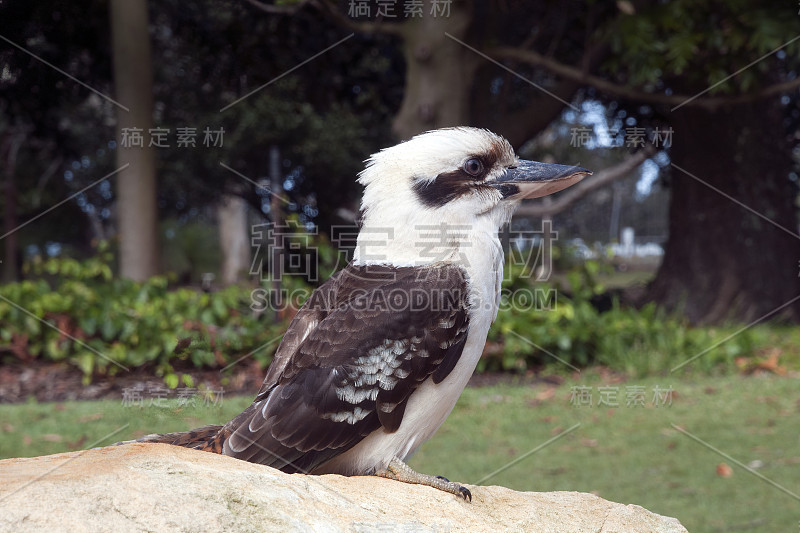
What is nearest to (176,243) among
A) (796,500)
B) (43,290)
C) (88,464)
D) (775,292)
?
(43,290)

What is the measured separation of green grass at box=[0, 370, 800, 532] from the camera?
9.40ft

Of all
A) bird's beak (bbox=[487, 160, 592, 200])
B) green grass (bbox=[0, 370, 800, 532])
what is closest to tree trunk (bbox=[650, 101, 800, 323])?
green grass (bbox=[0, 370, 800, 532])

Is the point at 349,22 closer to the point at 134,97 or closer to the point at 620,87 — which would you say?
the point at 134,97

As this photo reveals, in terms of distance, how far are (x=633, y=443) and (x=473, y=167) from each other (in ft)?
8.61

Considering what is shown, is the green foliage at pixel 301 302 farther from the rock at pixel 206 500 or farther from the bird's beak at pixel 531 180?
the bird's beak at pixel 531 180

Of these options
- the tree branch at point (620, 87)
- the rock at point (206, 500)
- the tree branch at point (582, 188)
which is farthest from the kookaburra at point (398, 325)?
the tree branch at point (582, 188)

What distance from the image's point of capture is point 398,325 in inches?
65.0

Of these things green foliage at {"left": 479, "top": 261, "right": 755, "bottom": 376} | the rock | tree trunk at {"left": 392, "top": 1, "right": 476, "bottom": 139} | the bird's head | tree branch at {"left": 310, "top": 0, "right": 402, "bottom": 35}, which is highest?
tree branch at {"left": 310, "top": 0, "right": 402, "bottom": 35}

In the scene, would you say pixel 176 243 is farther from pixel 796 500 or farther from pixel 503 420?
pixel 796 500

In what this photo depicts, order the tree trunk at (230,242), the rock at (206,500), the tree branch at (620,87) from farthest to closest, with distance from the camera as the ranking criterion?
the tree trunk at (230,242), the tree branch at (620,87), the rock at (206,500)

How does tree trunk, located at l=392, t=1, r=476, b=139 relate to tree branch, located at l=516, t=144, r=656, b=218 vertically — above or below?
above

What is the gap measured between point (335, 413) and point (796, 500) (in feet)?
7.79

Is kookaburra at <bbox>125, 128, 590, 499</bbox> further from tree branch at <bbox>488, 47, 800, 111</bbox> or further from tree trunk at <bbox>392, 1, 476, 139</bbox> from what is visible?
tree branch at <bbox>488, 47, 800, 111</bbox>

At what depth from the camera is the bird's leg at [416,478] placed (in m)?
1.67
